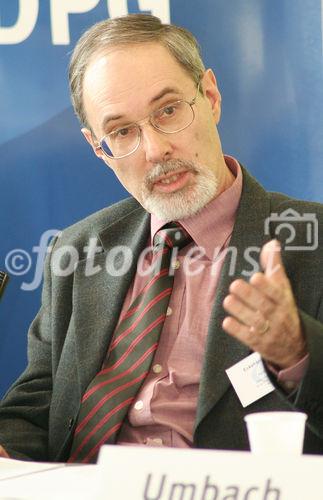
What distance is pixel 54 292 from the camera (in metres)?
2.22

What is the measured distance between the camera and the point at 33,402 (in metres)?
2.16

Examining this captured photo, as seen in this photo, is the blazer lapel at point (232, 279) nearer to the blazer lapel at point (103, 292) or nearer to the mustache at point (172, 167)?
the mustache at point (172, 167)

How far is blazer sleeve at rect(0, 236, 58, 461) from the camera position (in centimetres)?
204

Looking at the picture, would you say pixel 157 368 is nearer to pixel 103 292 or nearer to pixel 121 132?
pixel 103 292

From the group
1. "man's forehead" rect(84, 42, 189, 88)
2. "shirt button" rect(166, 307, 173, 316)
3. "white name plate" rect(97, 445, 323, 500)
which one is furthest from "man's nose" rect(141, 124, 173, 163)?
"white name plate" rect(97, 445, 323, 500)

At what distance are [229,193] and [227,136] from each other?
20.8 inches

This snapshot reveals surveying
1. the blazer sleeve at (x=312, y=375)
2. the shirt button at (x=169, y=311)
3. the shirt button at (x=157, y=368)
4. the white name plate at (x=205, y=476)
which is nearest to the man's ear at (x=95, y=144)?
the shirt button at (x=169, y=311)

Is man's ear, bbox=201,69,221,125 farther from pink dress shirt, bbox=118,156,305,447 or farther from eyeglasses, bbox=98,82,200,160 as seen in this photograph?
pink dress shirt, bbox=118,156,305,447

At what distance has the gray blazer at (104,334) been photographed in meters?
1.81

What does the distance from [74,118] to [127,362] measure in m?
0.97

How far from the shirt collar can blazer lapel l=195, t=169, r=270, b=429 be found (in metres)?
0.03

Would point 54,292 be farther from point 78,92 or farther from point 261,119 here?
point 261,119

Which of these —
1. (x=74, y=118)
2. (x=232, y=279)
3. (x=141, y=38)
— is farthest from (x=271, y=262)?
(x=74, y=118)

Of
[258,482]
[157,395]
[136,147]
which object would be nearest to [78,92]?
[136,147]
